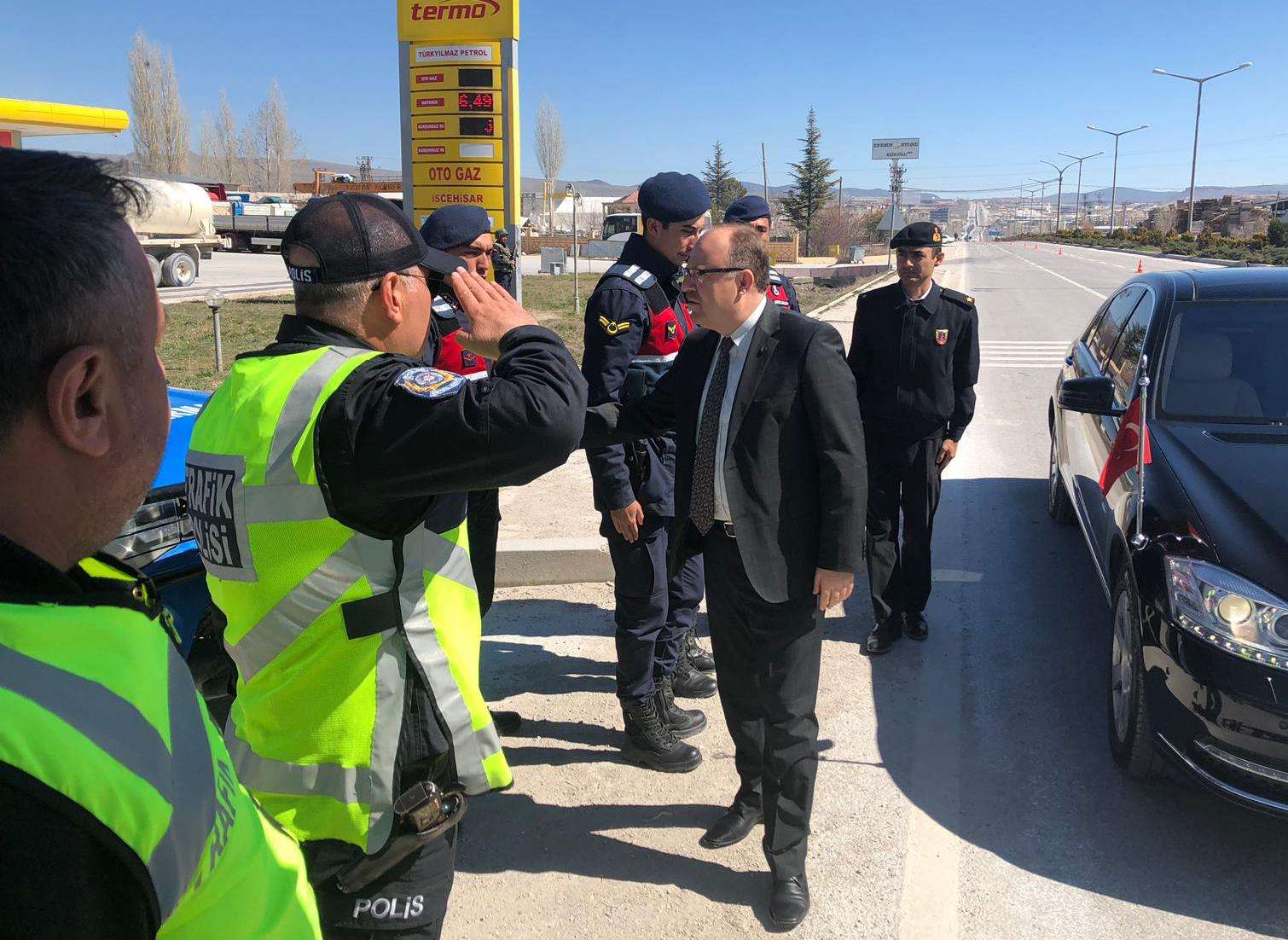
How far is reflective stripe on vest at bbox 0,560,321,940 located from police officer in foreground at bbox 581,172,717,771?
2.78 meters

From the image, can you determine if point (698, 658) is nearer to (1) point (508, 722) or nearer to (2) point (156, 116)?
(1) point (508, 722)

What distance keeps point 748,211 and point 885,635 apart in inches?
89.2

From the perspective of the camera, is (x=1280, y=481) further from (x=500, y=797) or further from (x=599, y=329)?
(x=500, y=797)

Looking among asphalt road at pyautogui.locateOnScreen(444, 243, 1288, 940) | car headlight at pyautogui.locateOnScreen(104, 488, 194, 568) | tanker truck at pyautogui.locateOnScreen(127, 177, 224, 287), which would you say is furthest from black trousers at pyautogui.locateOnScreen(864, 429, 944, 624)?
tanker truck at pyautogui.locateOnScreen(127, 177, 224, 287)

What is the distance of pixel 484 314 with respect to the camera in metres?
1.84

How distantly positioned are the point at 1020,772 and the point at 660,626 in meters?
1.43

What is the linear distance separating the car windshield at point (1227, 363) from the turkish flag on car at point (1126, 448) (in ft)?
0.45

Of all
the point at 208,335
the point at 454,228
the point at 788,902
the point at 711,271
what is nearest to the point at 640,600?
the point at 788,902

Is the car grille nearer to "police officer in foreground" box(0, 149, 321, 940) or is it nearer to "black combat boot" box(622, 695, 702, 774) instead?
"black combat boot" box(622, 695, 702, 774)

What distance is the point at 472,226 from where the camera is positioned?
163 inches

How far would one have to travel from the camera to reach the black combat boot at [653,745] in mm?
3691

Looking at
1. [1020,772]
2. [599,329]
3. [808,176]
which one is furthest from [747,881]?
[808,176]

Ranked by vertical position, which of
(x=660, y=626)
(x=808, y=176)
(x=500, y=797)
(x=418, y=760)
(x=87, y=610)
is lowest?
(x=500, y=797)

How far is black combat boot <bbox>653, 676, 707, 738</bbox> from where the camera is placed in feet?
12.7
